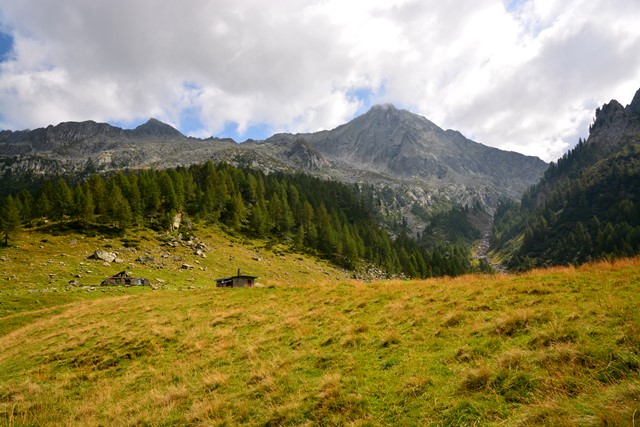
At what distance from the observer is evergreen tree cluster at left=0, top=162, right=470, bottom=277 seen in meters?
78.7

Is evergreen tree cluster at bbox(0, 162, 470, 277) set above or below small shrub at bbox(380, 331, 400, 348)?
above

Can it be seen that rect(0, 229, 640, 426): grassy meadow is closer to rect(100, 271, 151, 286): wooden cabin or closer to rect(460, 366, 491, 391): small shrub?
rect(460, 366, 491, 391): small shrub

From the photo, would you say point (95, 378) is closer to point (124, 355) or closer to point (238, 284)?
point (124, 355)

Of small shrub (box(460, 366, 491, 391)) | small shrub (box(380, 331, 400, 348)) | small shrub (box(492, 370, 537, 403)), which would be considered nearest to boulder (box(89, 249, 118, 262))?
small shrub (box(380, 331, 400, 348))

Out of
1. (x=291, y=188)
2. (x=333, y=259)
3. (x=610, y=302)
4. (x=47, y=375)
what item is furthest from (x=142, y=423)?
(x=291, y=188)

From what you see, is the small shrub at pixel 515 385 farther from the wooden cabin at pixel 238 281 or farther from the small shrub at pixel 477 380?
the wooden cabin at pixel 238 281

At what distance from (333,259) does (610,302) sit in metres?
100

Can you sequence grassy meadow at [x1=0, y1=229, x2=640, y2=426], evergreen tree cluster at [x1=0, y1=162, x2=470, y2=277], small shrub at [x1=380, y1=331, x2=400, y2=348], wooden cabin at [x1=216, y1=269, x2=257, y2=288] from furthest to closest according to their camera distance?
evergreen tree cluster at [x1=0, y1=162, x2=470, y2=277] < wooden cabin at [x1=216, y1=269, x2=257, y2=288] < small shrub at [x1=380, y1=331, x2=400, y2=348] < grassy meadow at [x1=0, y1=229, x2=640, y2=426]

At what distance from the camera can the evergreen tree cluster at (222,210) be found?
3098 inches

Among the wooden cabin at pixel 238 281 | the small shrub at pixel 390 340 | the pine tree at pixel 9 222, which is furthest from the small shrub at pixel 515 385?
the pine tree at pixel 9 222

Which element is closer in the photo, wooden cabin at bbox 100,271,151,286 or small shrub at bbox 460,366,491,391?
small shrub at bbox 460,366,491,391

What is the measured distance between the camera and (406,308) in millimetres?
15555

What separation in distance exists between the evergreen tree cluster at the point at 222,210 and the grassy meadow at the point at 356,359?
210 ft

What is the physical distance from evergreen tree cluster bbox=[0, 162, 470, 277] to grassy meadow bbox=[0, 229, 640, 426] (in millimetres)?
64145
